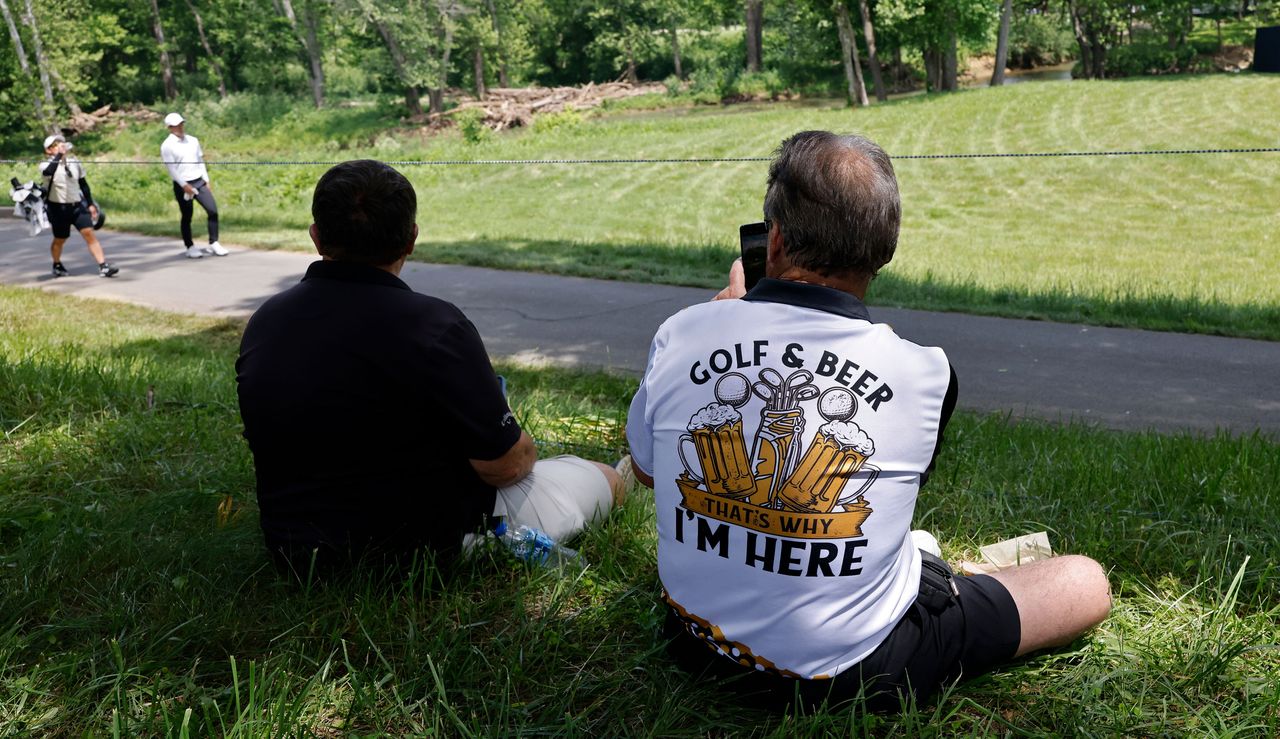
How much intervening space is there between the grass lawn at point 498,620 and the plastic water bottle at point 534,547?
0.06 metres

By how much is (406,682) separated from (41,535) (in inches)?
68.7

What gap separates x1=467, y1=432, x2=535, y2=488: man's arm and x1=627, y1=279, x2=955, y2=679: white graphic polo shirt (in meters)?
0.83

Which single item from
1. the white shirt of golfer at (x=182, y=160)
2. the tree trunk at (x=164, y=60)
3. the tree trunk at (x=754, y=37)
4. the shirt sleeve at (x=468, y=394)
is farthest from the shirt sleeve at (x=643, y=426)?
the tree trunk at (x=164, y=60)

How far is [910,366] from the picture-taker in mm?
2281

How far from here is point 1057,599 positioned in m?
2.74

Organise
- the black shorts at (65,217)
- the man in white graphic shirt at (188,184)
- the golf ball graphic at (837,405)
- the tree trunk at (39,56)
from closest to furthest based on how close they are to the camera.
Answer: the golf ball graphic at (837,405)
the black shorts at (65,217)
the man in white graphic shirt at (188,184)
the tree trunk at (39,56)

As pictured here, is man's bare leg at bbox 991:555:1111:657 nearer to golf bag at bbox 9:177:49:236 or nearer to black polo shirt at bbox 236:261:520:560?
black polo shirt at bbox 236:261:520:560

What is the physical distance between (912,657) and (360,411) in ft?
5.48

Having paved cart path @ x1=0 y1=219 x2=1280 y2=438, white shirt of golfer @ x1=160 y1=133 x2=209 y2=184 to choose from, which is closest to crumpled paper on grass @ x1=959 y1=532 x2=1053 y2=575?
paved cart path @ x1=0 y1=219 x2=1280 y2=438

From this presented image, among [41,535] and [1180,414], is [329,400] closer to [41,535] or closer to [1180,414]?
[41,535]

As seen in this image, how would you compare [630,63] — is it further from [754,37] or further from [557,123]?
[557,123]

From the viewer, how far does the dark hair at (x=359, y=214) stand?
10.1 feet

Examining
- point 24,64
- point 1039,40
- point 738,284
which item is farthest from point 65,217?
point 1039,40

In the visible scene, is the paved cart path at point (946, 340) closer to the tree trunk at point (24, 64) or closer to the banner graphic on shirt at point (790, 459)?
the banner graphic on shirt at point (790, 459)
